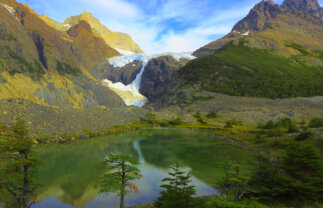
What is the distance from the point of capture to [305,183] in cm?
1622

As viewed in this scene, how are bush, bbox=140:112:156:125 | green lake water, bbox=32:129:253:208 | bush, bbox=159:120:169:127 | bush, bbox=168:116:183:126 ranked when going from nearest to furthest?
green lake water, bbox=32:129:253:208 → bush, bbox=159:120:169:127 → bush, bbox=168:116:183:126 → bush, bbox=140:112:156:125

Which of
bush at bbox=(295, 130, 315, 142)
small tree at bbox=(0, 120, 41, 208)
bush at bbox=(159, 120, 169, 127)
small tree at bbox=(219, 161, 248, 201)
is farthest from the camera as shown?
bush at bbox=(159, 120, 169, 127)

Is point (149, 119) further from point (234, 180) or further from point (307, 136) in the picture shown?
point (234, 180)

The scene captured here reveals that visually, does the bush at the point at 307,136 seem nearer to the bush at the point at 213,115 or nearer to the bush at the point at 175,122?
the bush at the point at 175,122

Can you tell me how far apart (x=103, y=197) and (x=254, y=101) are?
140 metres

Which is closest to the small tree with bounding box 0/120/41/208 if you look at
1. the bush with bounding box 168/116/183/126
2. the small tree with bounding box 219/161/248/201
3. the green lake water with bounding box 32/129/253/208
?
the green lake water with bounding box 32/129/253/208

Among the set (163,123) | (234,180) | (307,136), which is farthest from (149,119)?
(234,180)

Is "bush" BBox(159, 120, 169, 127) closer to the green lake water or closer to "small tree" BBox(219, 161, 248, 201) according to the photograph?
the green lake water

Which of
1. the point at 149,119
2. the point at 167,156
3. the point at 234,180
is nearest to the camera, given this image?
the point at 234,180

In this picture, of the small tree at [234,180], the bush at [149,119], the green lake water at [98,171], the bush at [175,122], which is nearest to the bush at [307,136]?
the green lake water at [98,171]

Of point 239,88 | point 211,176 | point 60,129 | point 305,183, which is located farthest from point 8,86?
point 305,183

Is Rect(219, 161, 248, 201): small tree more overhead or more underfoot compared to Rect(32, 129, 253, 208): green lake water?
more overhead

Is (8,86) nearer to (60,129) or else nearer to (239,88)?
(60,129)

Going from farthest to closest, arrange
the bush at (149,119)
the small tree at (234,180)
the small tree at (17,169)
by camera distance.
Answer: the bush at (149,119)
the small tree at (234,180)
the small tree at (17,169)
